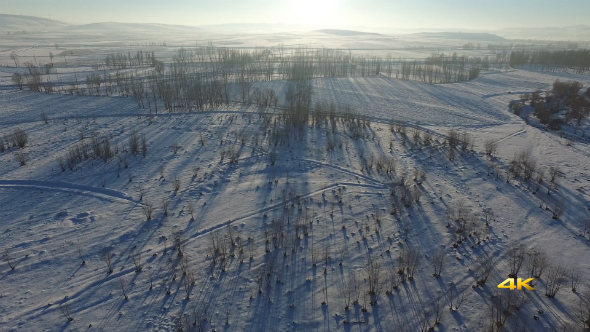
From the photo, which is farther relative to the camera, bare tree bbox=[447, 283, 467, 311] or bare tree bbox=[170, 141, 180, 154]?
bare tree bbox=[170, 141, 180, 154]

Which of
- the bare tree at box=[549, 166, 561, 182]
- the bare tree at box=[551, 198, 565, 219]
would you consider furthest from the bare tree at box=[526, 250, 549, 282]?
the bare tree at box=[549, 166, 561, 182]

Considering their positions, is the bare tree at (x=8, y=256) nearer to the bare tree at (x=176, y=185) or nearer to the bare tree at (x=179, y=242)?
the bare tree at (x=179, y=242)

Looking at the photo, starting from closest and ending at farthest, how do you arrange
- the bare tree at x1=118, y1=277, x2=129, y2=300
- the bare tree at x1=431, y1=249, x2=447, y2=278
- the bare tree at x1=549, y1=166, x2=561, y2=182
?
1. the bare tree at x1=118, y1=277, x2=129, y2=300
2. the bare tree at x1=431, y1=249, x2=447, y2=278
3. the bare tree at x1=549, y1=166, x2=561, y2=182

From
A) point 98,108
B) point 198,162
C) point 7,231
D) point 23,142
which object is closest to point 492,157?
point 198,162

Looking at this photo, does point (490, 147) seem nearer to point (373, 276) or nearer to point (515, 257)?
point (515, 257)

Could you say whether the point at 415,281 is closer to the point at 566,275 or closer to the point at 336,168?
the point at 566,275

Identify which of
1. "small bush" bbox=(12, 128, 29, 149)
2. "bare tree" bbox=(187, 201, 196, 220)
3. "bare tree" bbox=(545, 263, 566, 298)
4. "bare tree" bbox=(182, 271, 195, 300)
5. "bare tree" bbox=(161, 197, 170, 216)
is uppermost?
"small bush" bbox=(12, 128, 29, 149)

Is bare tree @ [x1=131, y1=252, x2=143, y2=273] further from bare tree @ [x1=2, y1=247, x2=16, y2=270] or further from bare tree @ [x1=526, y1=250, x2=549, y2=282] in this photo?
bare tree @ [x1=526, y1=250, x2=549, y2=282]
